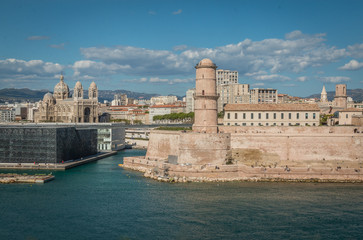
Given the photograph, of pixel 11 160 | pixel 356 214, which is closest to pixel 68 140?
pixel 11 160

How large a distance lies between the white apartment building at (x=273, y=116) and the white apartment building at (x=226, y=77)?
240 feet

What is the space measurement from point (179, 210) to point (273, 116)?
65.9 feet

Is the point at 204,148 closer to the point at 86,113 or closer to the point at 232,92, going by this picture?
the point at 232,92

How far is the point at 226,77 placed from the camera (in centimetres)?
11719

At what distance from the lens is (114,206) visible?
92.9ft

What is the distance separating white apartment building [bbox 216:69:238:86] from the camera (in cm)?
11638

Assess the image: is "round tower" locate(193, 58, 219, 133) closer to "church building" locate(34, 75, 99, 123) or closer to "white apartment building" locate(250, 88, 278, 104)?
"white apartment building" locate(250, 88, 278, 104)

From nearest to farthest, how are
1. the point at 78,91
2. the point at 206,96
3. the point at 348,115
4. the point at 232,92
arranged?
the point at 206,96 < the point at 348,115 < the point at 232,92 < the point at 78,91

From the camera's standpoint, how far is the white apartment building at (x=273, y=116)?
43.0 meters

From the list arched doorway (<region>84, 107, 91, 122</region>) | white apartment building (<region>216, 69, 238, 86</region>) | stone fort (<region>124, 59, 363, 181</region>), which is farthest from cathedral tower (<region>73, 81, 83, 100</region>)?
stone fort (<region>124, 59, 363, 181</region>)

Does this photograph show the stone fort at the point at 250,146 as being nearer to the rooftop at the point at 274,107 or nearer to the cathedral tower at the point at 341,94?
the rooftop at the point at 274,107

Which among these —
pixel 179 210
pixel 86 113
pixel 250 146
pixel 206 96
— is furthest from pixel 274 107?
pixel 86 113

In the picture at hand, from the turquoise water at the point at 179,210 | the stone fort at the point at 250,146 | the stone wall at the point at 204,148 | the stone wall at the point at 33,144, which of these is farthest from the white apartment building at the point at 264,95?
the turquoise water at the point at 179,210

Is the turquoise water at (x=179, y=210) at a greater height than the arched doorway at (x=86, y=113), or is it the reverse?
the arched doorway at (x=86, y=113)
